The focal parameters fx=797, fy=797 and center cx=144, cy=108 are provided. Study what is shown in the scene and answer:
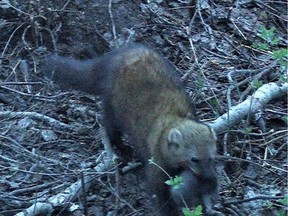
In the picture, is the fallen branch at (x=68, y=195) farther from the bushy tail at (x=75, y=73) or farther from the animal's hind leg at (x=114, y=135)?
the bushy tail at (x=75, y=73)

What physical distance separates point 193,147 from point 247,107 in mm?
982

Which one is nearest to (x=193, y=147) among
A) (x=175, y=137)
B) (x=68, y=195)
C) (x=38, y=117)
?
(x=175, y=137)

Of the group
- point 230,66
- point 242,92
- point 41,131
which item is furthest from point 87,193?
point 230,66

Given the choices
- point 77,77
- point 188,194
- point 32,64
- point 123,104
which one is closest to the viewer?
point 188,194

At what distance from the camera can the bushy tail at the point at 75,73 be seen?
6637mm

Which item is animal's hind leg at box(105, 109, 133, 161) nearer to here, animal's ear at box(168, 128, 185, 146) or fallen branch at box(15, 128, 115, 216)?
fallen branch at box(15, 128, 115, 216)

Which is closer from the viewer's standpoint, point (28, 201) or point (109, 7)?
point (28, 201)

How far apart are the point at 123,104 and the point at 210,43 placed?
185 cm

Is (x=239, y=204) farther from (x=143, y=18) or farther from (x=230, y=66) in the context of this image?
(x=143, y=18)

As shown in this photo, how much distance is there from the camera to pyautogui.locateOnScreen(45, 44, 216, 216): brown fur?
18.2 ft

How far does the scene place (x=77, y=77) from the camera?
675cm

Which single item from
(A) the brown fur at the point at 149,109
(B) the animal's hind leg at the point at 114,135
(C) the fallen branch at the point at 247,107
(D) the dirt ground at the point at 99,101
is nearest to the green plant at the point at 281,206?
(D) the dirt ground at the point at 99,101

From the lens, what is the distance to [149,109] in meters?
6.15

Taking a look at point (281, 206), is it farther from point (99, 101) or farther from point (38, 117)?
point (38, 117)
